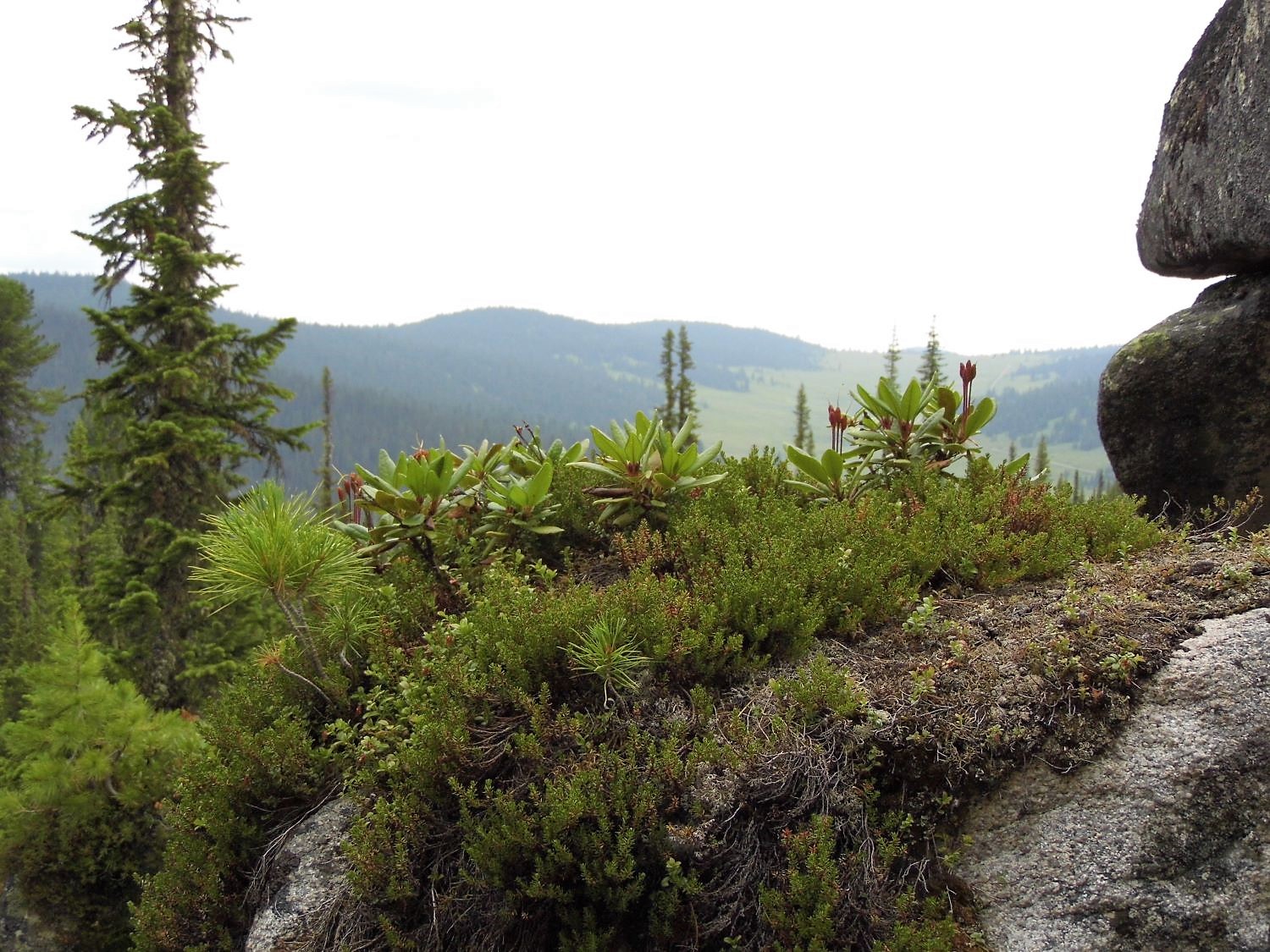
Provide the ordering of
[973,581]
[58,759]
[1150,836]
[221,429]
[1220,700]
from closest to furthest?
[1150,836] → [1220,700] → [973,581] → [58,759] → [221,429]

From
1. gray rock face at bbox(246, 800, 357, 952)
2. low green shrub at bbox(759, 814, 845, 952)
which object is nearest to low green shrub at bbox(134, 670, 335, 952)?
gray rock face at bbox(246, 800, 357, 952)

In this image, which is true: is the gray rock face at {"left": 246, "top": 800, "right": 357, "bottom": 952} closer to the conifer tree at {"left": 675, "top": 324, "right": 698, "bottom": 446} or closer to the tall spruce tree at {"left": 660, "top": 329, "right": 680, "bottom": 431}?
the conifer tree at {"left": 675, "top": 324, "right": 698, "bottom": 446}

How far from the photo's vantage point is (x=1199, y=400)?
4.47 m

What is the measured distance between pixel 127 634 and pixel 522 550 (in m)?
16.1

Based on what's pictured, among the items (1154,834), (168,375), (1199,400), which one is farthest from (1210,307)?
(168,375)

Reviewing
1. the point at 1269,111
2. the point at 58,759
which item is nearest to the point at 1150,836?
the point at 1269,111

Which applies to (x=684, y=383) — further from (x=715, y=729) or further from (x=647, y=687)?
(x=715, y=729)

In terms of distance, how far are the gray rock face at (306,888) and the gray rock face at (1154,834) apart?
7.96ft

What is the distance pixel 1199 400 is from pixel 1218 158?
4.53 ft

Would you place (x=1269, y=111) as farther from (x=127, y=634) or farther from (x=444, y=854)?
(x=127, y=634)

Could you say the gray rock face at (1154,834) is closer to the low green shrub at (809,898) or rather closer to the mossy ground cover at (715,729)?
the mossy ground cover at (715,729)

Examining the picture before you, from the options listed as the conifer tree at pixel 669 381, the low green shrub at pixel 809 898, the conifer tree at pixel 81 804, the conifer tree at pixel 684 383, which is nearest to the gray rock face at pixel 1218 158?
the low green shrub at pixel 809 898

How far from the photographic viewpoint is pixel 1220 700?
2.76m

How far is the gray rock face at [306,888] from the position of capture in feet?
9.72
